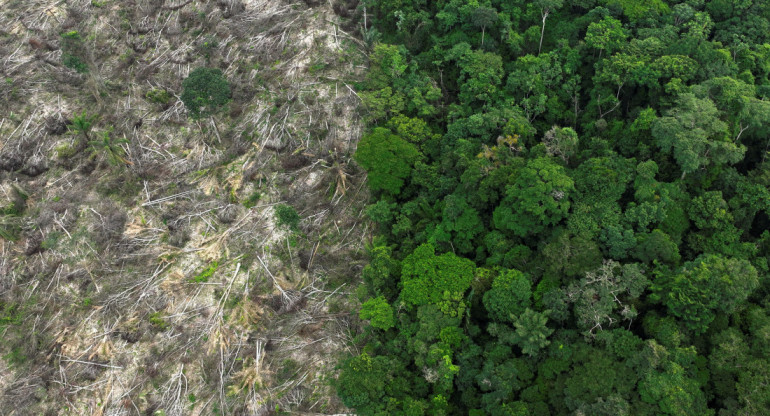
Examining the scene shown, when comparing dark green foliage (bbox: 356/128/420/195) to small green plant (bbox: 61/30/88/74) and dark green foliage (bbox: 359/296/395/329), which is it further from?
small green plant (bbox: 61/30/88/74)

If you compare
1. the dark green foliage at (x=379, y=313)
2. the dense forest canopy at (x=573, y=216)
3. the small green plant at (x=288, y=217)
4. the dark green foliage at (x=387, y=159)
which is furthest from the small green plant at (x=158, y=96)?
the dark green foliage at (x=379, y=313)

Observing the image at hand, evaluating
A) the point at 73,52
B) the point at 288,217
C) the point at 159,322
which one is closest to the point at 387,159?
the point at 288,217

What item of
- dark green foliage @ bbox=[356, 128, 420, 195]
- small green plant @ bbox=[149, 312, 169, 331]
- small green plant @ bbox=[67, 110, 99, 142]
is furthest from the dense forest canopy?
small green plant @ bbox=[67, 110, 99, 142]

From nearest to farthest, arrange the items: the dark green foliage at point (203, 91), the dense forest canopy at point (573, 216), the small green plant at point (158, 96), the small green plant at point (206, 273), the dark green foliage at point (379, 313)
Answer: the dense forest canopy at point (573, 216) < the dark green foliage at point (379, 313) < the small green plant at point (206, 273) < the dark green foliage at point (203, 91) < the small green plant at point (158, 96)

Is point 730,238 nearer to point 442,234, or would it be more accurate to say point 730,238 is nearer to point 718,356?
point 718,356

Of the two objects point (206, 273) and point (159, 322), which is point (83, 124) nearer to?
point (206, 273)

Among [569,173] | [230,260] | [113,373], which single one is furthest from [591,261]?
[113,373]

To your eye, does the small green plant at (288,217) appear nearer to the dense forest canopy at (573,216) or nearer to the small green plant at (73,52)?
the dense forest canopy at (573,216)
